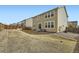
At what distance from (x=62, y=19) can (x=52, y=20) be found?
0.19 m

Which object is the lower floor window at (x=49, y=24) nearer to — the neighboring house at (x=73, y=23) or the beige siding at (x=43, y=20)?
the beige siding at (x=43, y=20)

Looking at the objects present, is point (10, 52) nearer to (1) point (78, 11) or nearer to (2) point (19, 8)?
(2) point (19, 8)

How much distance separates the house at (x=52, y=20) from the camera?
11.8 feet

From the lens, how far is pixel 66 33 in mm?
3605

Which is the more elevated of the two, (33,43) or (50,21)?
(50,21)

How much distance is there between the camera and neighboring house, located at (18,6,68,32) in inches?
142

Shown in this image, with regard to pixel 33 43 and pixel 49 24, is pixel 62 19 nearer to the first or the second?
pixel 49 24

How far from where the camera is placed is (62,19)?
3586mm

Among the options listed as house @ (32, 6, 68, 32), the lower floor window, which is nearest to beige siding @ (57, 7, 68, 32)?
house @ (32, 6, 68, 32)

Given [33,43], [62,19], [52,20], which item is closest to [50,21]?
[52,20]

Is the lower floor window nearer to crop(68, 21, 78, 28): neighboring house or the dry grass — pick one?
the dry grass
